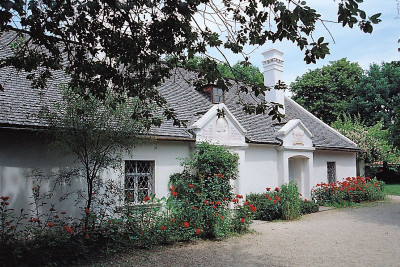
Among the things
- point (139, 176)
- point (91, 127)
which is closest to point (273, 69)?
point (139, 176)

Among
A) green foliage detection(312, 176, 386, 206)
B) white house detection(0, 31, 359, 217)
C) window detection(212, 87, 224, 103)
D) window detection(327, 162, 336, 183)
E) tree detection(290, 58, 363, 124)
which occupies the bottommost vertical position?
green foliage detection(312, 176, 386, 206)

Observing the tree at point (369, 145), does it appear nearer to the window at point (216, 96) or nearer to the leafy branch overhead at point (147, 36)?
the window at point (216, 96)

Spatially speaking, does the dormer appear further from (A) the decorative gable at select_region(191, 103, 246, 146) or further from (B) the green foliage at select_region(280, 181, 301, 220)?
(B) the green foliage at select_region(280, 181, 301, 220)

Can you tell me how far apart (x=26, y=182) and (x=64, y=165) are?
0.97m

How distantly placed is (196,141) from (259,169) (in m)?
3.84

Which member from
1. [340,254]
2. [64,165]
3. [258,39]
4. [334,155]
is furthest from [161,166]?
[334,155]

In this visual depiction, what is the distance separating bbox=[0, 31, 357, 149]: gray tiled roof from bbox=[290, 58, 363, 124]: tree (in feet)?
50.7

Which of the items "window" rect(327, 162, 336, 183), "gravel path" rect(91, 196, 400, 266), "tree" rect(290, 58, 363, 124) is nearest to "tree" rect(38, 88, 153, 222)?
"gravel path" rect(91, 196, 400, 266)

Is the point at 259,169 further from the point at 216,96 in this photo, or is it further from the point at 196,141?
the point at 196,141

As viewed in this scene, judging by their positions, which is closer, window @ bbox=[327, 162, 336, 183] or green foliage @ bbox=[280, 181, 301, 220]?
green foliage @ bbox=[280, 181, 301, 220]

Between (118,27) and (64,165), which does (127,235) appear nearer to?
(64,165)

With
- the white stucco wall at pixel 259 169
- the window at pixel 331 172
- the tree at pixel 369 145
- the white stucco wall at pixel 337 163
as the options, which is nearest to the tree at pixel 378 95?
the tree at pixel 369 145

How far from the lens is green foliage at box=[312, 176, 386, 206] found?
16.0 metres

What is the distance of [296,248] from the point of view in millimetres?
8039
